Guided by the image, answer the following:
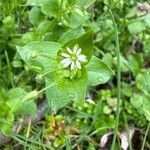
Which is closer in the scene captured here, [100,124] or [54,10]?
[54,10]

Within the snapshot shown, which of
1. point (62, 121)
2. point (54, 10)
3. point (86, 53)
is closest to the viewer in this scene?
point (86, 53)

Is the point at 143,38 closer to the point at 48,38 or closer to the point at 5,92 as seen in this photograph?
the point at 48,38

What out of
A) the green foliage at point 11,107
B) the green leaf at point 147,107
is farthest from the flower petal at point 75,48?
the green leaf at point 147,107

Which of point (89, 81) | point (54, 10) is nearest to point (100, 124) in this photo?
point (89, 81)

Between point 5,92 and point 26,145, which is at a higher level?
point 5,92

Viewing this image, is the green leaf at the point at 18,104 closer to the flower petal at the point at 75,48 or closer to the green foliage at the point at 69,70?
the green foliage at the point at 69,70

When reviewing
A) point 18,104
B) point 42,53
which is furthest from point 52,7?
point 18,104

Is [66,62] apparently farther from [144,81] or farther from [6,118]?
[144,81]
